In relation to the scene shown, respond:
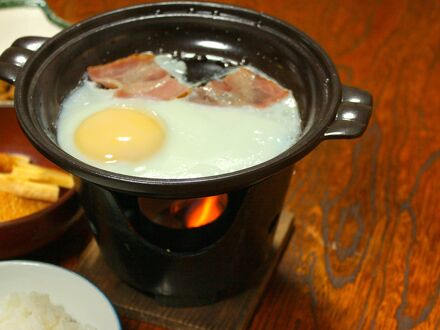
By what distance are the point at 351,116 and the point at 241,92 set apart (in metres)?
0.34

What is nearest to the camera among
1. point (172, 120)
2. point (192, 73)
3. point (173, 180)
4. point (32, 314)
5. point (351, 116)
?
point (173, 180)

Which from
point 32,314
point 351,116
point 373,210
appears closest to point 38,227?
point 32,314

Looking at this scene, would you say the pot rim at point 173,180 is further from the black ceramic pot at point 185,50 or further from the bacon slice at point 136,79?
the bacon slice at point 136,79

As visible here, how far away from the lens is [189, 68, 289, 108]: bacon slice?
137 cm

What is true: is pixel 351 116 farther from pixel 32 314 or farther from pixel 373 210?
pixel 32 314

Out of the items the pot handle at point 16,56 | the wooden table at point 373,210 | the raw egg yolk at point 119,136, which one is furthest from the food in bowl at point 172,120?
the wooden table at point 373,210

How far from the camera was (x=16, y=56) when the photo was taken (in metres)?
1.25

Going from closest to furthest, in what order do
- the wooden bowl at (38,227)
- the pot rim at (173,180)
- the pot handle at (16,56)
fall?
the pot rim at (173,180), the pot handle at (16,56), the wooden bowl at (38,227)

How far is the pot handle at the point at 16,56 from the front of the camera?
1.19m

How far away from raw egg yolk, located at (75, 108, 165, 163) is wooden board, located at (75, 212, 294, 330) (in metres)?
0.34

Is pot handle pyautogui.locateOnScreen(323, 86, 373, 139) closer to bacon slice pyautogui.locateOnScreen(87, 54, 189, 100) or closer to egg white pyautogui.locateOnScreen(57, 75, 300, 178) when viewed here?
egg white pyautogui.locateOnScreen(57, 75, 300, 178)

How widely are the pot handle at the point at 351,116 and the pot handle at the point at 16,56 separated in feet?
2.08

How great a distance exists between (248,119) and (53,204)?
1.61ft

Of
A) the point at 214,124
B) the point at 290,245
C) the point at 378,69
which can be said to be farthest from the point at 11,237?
the point at 378,69
